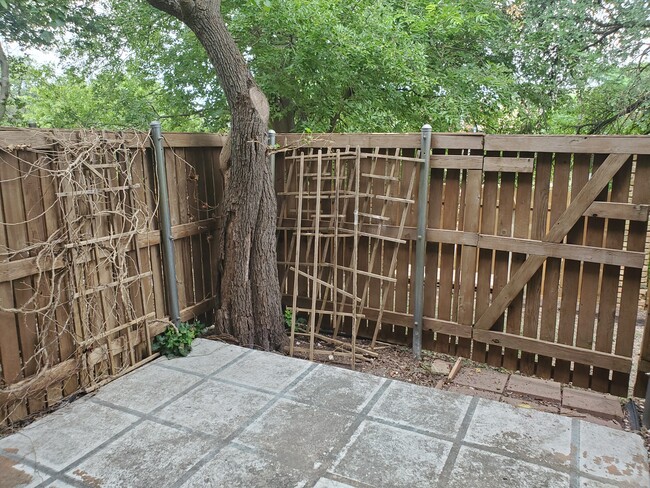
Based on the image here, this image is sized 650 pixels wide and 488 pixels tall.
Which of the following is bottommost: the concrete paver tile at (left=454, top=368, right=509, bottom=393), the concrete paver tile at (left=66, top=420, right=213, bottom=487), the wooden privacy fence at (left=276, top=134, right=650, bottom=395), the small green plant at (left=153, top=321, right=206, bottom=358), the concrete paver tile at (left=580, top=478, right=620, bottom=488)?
the concrete paver tile at (left=454, top=368, right=509, bottom=393)

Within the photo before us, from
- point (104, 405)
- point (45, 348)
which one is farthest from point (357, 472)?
point (45, 348)

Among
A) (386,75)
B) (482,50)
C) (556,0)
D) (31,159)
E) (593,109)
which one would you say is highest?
(556,0)

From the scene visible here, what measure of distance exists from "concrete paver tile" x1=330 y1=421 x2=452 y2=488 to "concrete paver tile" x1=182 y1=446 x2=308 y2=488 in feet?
0.76

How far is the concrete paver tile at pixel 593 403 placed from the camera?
3216mm

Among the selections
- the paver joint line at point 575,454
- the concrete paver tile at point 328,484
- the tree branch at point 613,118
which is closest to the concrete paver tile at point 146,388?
the concrete paver tile at point 328,484

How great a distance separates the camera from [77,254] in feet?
9.66

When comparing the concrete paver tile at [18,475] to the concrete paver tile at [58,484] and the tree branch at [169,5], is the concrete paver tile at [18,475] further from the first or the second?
the tree branch at [169,5]

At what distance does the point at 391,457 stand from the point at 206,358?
1.75 metres

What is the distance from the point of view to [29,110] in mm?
11141

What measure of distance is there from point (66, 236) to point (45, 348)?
2.23ft

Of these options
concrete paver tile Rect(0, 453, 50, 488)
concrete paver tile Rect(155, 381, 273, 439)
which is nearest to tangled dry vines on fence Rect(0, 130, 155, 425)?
concrete paver tile Rect(0, 453, 50, 488)

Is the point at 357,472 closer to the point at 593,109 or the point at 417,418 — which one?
the point at 417,418

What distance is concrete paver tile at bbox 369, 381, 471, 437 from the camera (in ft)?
8.75

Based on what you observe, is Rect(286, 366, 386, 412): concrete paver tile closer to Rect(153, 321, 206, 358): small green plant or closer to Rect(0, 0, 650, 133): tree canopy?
Rect(153, 321, 206, 358): small green plant
